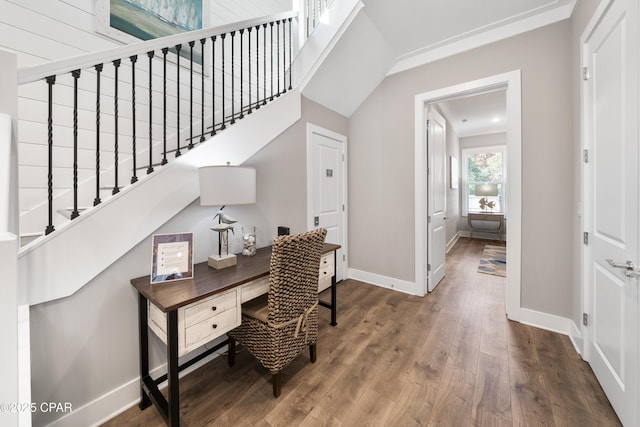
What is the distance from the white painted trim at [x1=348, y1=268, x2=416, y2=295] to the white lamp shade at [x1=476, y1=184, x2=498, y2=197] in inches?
197

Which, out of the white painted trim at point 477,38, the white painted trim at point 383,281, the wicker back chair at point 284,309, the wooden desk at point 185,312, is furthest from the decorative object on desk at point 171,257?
the white painted trim at point 477,38

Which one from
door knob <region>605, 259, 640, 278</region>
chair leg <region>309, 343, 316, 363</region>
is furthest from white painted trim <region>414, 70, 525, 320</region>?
chair leg <region>309, 343, 316, 363</region>

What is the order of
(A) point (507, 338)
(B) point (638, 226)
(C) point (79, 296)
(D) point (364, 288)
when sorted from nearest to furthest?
1. (B) point (638, 226)
2. (C) point (79, 296)
3. (A) point (507, 338)
4. (D) point (364, 288)

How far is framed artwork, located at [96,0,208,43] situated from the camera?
1999mm

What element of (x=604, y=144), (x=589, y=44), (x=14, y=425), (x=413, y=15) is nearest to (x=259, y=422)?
(x=14, y=425)

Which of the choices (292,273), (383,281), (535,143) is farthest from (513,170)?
(292,273)

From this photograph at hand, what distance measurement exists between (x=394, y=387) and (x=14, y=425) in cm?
170

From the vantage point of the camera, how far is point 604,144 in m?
1.53

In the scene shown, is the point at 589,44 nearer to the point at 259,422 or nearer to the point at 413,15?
the point at 413,15

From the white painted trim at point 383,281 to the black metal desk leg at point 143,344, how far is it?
2.53 metres

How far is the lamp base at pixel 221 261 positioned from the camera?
1673mm

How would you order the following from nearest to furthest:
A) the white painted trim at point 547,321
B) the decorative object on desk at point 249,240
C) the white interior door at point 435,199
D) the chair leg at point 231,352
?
the chair leg at point 231,352, the decorative object on desk at point 249,240, the white painted trim at point 547,321, the white interior door at point 435,199

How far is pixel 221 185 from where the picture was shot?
1.54m

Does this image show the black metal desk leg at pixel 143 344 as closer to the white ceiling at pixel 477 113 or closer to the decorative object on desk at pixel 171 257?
the decorative object on desk at pixel 171 257
